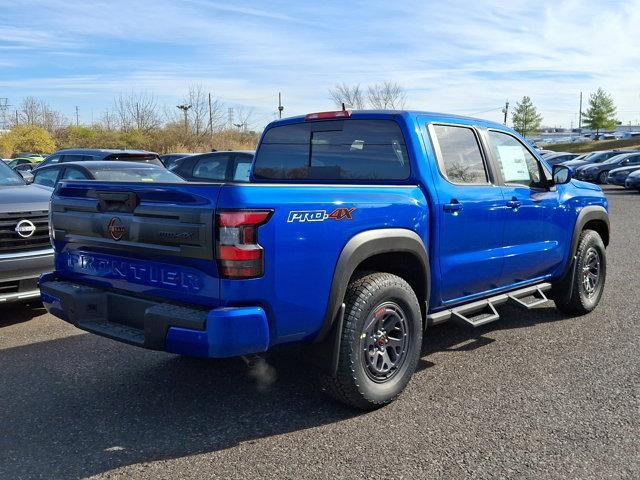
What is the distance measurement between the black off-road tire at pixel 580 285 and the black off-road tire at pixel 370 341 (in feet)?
8.58

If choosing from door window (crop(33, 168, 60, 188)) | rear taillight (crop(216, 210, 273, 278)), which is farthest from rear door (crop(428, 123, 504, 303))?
door window (crop(33, 168, 60, 188))

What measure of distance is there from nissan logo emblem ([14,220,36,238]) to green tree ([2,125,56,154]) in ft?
210

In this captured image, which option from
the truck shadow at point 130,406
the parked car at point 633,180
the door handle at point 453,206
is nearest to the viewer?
the truck shadow at point 130,406

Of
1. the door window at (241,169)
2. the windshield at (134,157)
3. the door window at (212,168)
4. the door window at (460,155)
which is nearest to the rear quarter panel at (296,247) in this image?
the door window at (460,155)

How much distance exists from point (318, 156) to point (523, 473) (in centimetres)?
270

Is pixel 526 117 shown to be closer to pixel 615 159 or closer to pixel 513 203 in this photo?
pixel 615 159

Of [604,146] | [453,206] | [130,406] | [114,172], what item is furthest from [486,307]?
[604,146]

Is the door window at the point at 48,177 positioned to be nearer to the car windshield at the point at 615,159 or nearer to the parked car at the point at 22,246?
the parked car at the point at 22,246

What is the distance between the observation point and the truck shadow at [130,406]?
10.9 ft

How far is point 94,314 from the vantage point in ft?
12.2

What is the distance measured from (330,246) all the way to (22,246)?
346cm

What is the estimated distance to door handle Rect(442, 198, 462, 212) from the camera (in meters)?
4.25

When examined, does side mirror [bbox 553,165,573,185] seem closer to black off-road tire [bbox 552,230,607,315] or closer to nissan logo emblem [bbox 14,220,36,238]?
black off-road tire [bbox 552,230,607,315]

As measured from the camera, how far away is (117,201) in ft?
11.9
